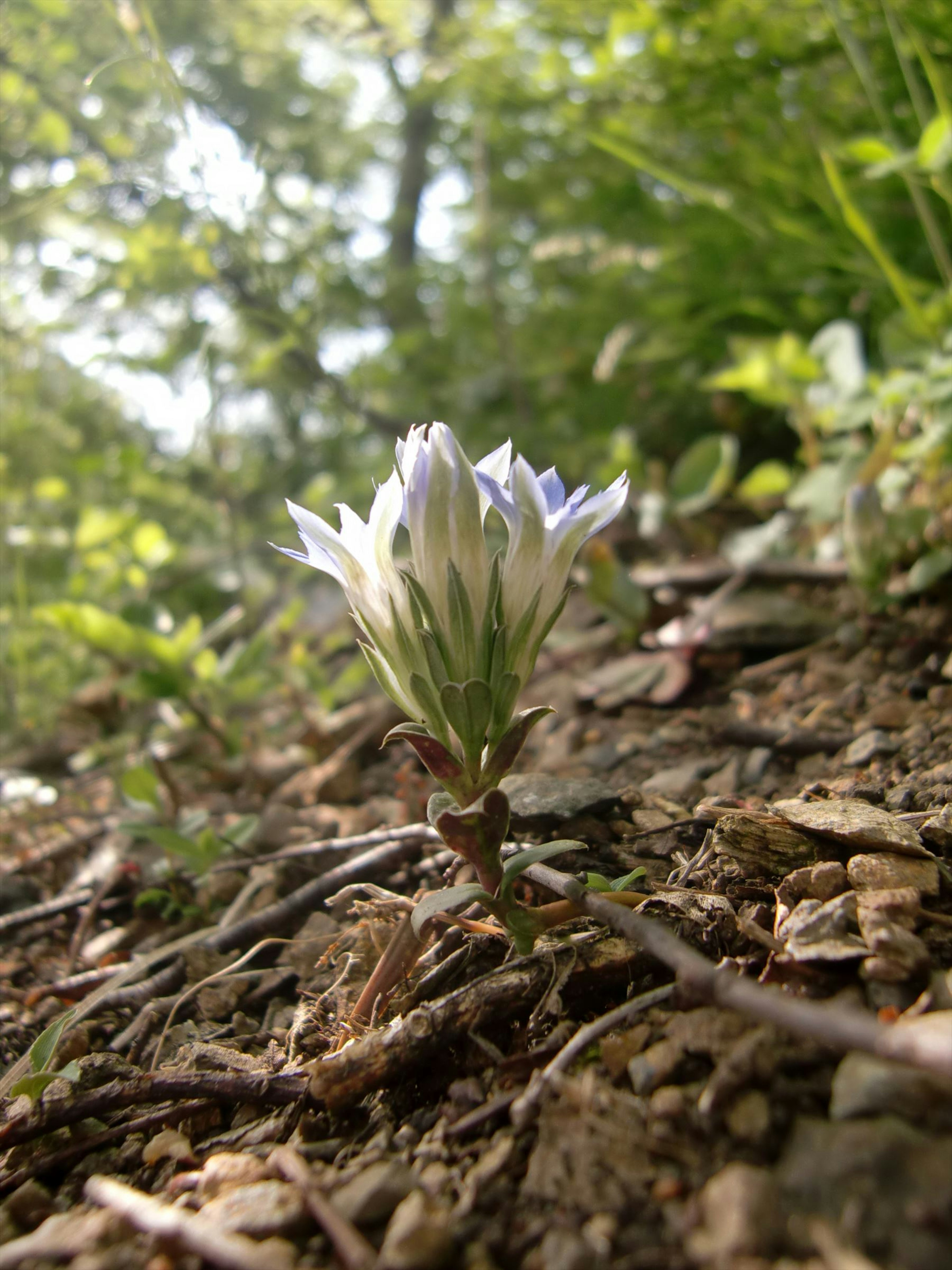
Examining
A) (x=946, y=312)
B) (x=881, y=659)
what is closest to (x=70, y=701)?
(x=881, y=659)

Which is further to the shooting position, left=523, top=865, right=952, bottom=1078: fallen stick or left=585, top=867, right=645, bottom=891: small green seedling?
left=585, top=867, right=645, bottom=891: small green seedling

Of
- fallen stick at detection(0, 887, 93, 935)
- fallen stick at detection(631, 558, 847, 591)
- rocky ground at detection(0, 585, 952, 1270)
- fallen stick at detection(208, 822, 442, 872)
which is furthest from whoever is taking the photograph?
fallen stick at detection(631, 558, 847, 591)

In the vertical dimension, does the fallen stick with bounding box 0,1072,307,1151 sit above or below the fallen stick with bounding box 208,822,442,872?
below

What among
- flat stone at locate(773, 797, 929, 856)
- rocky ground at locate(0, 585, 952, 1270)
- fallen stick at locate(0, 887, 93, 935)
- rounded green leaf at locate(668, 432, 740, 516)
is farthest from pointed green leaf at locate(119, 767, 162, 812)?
rounded green leaf at locate(668, 432, 740, 516)

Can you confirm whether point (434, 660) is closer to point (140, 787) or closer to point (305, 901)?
point (305, 901)

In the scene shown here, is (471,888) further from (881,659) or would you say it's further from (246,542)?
(246,542)

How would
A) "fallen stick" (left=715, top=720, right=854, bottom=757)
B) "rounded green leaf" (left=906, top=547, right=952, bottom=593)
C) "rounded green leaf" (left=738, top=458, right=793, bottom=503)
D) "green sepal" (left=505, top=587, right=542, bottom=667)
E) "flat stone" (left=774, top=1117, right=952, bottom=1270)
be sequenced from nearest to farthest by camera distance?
"flat stone" (left=774, top=1117, right=952, bottom=1270)
"green sepal" (left=505, top=587, right=542, bottom=667)
"fallen stick" (left=715, top=720, right=854, bottom=757)
"rounded green leaf" (left=906, top=547, right=952, bottom=593)
"rounded green leaf" (left=738, top=458, right=793, bottom=503)

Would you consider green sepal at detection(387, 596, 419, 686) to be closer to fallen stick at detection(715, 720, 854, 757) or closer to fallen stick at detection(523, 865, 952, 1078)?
fallen stick at detection(523, 865, 952, 1078)
